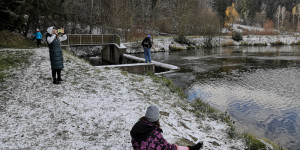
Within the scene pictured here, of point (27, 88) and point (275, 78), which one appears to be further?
point (275, 78)

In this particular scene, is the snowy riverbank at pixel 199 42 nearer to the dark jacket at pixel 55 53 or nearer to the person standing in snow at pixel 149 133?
A: the dark jacket at pixel 55 53

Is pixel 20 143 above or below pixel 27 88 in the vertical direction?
below

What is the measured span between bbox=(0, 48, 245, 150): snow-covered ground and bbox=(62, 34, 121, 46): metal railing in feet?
46.0

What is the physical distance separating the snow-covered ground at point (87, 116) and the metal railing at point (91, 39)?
1403cm

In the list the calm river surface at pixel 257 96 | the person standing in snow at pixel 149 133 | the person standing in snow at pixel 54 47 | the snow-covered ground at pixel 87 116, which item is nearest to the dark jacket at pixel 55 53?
the person standing in snow at pixel 54 47

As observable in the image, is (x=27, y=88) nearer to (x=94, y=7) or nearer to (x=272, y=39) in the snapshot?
(x=94, y=7)

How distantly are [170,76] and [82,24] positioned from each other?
26.5 m

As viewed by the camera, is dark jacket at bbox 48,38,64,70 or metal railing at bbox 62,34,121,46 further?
metal railing at bbox 62,34,121,46

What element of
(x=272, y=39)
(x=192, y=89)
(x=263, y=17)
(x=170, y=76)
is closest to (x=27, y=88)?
(x=192, y=89)

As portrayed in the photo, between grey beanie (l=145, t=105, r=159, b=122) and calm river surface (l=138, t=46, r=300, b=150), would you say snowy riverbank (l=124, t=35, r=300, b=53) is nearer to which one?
calm river surface (l=138, t=46, r=300, b=150)

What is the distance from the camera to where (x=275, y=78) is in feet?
50.6

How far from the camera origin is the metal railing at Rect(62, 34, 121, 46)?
23016 mm

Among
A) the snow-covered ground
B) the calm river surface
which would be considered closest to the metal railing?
the calm river surface

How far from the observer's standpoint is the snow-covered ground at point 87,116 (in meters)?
4.90
